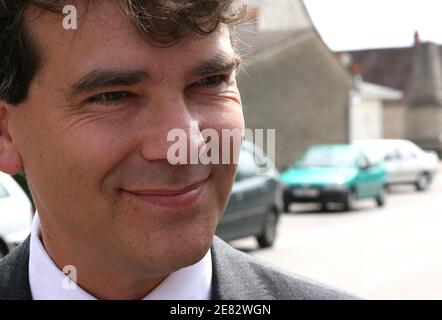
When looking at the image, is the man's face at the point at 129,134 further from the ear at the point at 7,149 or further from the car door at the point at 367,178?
the car door at the point at 367,178

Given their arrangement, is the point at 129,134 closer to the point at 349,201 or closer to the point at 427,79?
the point at 349,201

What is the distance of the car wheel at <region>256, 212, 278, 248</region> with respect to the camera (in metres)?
10.4

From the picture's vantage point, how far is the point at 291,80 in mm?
28484

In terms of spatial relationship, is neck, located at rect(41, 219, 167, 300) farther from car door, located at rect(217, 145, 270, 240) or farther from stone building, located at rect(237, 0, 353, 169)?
stone building, located at rect(237, 0, 353, 169)

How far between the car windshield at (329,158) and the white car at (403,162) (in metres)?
3.95

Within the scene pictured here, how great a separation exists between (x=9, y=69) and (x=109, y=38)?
26 centimetres

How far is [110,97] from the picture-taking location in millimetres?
1314

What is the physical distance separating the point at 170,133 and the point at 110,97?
0.45 feet

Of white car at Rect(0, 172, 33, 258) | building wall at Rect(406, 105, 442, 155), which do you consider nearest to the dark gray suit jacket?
white car at Rect(0, 172, 33, 258)

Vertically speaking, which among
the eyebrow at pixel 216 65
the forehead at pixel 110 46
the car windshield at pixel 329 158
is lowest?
the car windshield at pixel 329 158

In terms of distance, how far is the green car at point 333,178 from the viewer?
628 inches

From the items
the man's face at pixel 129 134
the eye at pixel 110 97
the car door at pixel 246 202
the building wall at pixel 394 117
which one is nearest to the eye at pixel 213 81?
the man's face at pixel 129 134

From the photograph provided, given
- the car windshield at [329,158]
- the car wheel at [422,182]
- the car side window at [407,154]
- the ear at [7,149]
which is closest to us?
the ear at [7,149]

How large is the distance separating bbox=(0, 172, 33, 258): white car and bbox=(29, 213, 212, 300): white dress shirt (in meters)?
5.28
